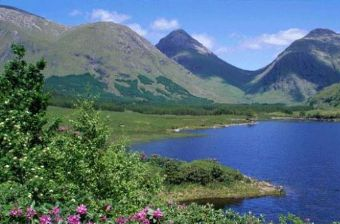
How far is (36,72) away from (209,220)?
17.2 meters

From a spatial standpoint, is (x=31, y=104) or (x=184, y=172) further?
(x=184, y=172)

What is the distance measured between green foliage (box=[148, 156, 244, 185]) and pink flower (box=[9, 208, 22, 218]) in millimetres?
107283

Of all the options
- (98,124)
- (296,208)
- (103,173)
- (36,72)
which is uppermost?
(36,72)

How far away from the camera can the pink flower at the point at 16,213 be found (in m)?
17.5

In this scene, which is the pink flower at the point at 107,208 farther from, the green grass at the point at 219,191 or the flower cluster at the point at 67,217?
the green grass at the point at 219,191

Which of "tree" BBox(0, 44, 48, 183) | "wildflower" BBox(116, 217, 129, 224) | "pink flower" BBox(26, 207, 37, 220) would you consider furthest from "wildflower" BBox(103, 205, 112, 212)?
"tree" BBox(0, 44, 48, 183)

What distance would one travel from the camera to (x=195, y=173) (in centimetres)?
12781

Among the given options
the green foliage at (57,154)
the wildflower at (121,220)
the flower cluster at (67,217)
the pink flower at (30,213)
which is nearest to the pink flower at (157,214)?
the flower cluster at (67,217)

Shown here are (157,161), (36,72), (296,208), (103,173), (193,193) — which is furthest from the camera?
(157,161)

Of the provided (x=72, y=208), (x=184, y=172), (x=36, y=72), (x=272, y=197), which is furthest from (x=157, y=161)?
(x=72, y=208)

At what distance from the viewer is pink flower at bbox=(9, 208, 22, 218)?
17453mm

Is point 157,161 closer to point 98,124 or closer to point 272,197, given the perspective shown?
point 272,197

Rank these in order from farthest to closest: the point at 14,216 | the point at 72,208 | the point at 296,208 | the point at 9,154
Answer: the point at 296,208 < the point at 9,154 < the point at 72,208 < the point at 14,216

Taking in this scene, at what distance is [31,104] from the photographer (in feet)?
119
